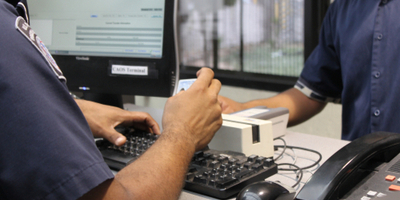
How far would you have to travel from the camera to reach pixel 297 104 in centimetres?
139

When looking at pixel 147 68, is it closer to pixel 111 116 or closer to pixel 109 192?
pixel 111 116

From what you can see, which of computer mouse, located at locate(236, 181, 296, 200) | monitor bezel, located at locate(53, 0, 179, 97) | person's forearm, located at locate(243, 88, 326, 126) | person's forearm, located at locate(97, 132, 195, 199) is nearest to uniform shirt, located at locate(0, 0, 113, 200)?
person's forearm, located at locate(97, 132, 195, 199)

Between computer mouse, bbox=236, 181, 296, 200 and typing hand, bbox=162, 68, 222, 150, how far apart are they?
5.9 inches

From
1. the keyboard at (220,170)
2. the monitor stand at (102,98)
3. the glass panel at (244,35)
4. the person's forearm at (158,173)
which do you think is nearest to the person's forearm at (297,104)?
the monitor stand at (102,98)

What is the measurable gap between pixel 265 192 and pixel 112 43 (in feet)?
2.55

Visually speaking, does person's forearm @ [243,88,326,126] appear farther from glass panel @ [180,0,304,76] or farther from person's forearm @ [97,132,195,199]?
glass panel @ [180,0,304,76]

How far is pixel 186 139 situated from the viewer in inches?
24.1

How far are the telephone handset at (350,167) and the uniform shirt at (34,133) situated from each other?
0.94 feet

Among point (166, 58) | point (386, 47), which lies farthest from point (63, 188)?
point (386, 47)

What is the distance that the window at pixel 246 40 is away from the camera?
2502mm

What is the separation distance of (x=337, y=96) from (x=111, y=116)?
941mm

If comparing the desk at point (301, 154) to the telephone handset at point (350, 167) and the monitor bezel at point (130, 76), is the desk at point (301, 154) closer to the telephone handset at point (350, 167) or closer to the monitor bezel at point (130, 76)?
the telephone handset at point (350, 167)

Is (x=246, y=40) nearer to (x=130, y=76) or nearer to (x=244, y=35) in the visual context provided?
(x=244, y=35)

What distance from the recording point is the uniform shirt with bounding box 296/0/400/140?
1139 mm
